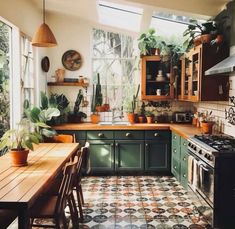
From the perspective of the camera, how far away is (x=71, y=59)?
6.20 m

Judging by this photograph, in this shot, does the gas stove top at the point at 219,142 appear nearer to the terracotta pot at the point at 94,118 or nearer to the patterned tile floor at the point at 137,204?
the patterned tile floor at the point at 137,204

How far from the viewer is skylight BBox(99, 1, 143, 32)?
5365mm

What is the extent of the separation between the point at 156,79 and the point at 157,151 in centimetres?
133

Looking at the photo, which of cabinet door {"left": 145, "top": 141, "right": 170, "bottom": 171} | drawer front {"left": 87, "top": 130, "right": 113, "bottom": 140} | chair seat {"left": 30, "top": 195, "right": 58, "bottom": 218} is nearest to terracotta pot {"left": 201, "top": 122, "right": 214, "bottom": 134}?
cabinet door {"left": 145, "top": 141, "right": 170, "bottom": 171}

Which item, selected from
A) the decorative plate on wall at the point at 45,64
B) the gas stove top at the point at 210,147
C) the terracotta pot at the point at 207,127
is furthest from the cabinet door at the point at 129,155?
the decorative plate on wall at the point at 45,64

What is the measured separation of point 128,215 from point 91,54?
3.42 m

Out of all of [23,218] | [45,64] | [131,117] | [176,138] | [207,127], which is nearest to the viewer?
[23,218]

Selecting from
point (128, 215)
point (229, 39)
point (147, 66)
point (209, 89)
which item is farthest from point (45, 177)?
point (147, 66)

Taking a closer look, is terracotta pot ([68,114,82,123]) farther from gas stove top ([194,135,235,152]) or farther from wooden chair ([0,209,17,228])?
wooden chair ([0,209,17,228])

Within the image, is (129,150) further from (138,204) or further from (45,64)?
(45,64)

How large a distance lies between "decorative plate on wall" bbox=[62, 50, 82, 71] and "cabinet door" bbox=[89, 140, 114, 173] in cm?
159

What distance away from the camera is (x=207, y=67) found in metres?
4.48

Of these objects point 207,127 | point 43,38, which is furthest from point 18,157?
point 207,127

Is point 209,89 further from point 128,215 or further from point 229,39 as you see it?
point 128,215
